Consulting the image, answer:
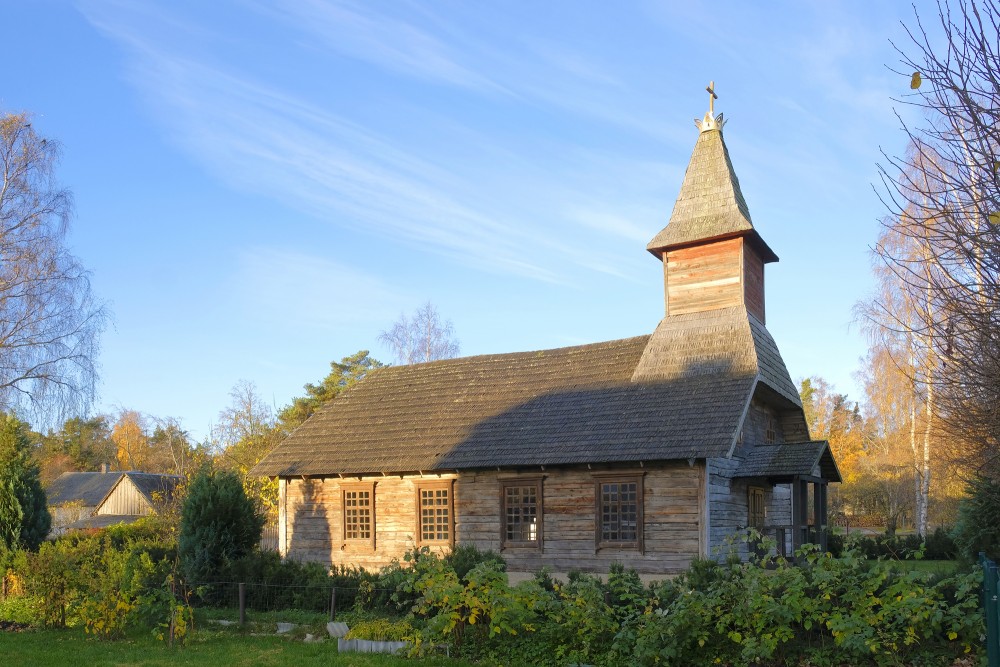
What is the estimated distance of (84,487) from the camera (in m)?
58.2

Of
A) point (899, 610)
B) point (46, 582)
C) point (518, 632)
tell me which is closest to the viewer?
point (899, 610)

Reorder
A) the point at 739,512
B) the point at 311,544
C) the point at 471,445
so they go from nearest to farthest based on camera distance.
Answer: the point at 739,512 → the point at 471,445 → the point at 311,544

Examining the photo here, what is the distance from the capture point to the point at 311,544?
23.9 metres

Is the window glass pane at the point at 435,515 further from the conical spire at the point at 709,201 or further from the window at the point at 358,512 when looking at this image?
the conical spire at the point at 709,201

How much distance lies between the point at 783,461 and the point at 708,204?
795cm

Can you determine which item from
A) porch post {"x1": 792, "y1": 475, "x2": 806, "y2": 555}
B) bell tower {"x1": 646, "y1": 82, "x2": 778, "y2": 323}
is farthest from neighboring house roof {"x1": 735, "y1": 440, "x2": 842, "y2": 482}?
bell tower {"x1": 646, "y1": 82, "x2": 778, "y2": 323}

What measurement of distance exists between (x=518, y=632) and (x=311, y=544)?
46.0 feet

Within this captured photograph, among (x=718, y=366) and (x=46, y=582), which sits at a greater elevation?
(x=718, y=366)

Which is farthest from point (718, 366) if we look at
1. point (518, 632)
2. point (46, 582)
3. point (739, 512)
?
point (46, 582)

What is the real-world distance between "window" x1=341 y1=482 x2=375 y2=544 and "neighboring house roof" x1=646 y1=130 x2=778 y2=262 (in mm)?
10224

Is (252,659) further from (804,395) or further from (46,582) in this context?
(804,395)

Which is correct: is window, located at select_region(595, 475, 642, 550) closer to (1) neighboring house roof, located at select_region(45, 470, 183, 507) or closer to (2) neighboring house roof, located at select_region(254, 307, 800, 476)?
(2) neighboring house roof, located at select_region(254, 307, 800, 476)

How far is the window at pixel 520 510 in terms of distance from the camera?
67.7ft

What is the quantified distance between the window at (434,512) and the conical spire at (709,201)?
28.6 feet
